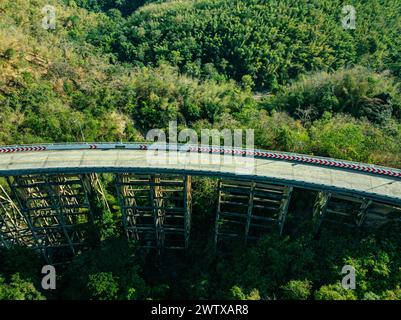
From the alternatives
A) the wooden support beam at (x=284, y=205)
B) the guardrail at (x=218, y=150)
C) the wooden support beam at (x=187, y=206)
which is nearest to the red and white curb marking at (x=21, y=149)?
the guardrail at (x=218, y=150)

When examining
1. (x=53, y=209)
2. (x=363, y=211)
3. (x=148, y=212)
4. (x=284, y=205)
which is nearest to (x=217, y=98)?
(x=148, y=212)

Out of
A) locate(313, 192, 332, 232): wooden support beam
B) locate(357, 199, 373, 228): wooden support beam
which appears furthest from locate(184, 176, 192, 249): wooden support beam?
locate(357, 199, 373, 228): wooden support beam

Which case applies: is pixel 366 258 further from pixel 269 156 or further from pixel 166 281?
pixel 166 281

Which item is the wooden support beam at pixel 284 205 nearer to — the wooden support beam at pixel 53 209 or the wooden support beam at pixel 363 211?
the wooden support beam at pixel 363 211

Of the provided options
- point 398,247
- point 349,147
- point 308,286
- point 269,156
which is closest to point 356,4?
point 349,147

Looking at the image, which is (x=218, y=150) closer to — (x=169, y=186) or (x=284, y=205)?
(x=169, y=186)
